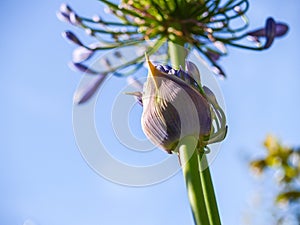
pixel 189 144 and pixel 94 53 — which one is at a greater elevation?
pixel 94 53

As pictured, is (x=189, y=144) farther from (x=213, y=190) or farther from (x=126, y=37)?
(x=126, y=37)

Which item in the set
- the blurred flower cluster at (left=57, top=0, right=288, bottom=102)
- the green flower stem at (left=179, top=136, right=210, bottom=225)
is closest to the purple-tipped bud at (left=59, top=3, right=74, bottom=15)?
the blurred flower cluster at (left=57, top=0, right=288, bottom=102)

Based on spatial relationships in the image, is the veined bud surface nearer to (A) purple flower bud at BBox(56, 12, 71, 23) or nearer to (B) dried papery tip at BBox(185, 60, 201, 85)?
(B) dried papery tip at BBox(185, 60, 201, 85)

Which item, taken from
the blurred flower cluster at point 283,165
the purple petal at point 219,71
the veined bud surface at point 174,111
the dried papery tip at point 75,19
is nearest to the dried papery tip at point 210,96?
the veined bud surface at point 174,111

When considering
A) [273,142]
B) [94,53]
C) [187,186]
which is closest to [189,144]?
[187,186]

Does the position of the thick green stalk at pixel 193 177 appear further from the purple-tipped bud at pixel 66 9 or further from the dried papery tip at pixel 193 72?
the purple-tipped bud at pixel 66 9

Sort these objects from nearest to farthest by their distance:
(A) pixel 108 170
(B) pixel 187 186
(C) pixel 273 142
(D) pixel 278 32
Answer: (B) pixel 187 186 → (A) pixel 108 170 → (D) pixel 278 32 → (C) pixel 273 142
